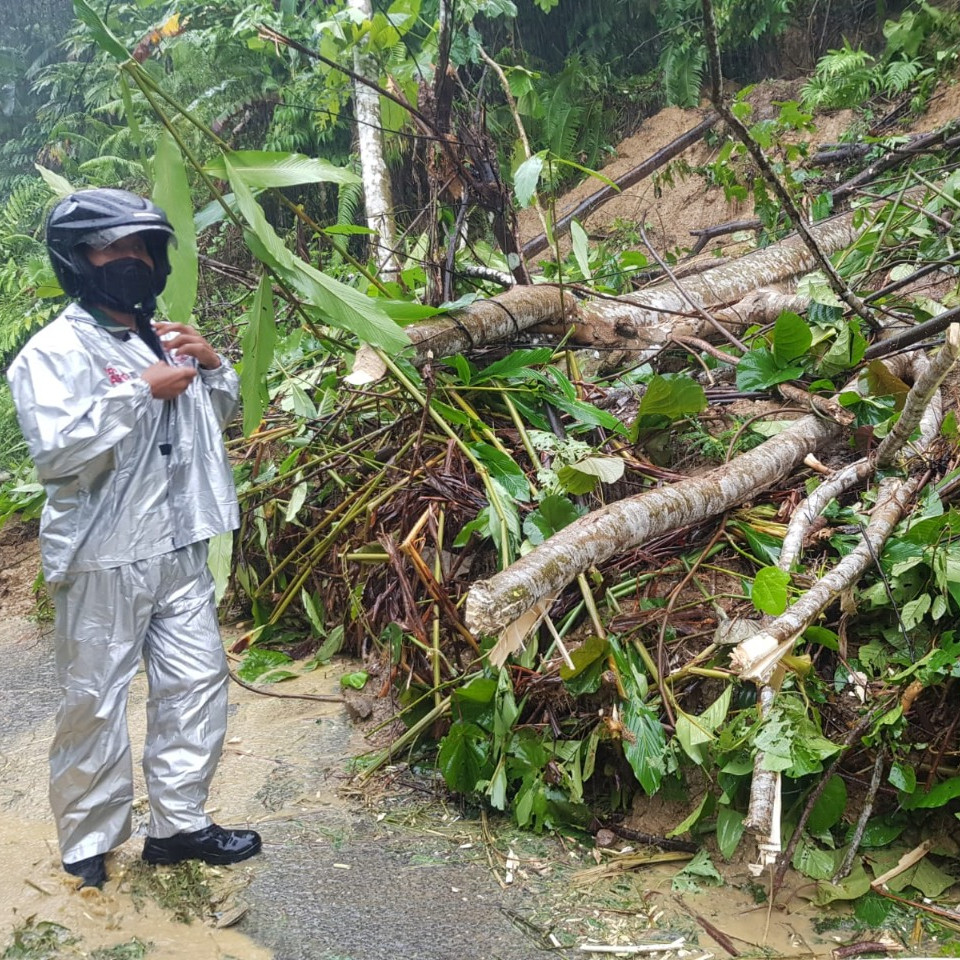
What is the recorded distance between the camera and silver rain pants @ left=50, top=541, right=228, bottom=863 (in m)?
2.27

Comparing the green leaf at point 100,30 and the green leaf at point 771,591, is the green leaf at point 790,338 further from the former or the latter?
the green leaf at point 100,30

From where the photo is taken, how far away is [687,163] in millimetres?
7770

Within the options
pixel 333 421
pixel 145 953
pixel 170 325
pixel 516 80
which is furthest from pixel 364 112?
pixel 145 953

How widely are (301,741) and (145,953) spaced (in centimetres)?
106

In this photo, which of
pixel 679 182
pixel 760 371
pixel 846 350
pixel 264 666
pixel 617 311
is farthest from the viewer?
pixel 679 182

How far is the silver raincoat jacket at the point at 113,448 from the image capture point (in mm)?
2115

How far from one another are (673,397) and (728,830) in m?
1.45

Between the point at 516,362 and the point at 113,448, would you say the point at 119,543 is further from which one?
the point at 516,362

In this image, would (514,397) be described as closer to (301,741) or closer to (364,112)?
(301,741)

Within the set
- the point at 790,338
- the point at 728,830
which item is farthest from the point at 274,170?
the point at 728,830

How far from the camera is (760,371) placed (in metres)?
3.42

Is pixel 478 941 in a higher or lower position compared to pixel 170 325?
lower

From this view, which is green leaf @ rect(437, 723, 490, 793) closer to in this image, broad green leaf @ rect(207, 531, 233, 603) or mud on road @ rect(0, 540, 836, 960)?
mud on road @ rect(0, 540, 836, 960)

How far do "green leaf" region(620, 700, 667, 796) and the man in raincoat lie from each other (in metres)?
1.03
